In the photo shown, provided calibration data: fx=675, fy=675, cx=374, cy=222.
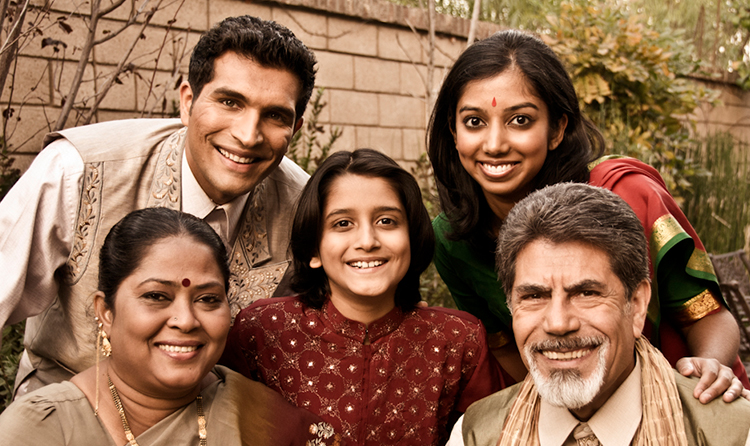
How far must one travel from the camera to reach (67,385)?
6.81ft

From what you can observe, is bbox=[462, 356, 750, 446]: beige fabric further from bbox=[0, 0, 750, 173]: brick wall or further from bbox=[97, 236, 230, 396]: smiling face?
bbox=[0, 0, 750, 173]: brick wall

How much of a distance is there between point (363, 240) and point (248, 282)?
0.70 meters

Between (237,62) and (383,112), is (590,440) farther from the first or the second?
(383,112)

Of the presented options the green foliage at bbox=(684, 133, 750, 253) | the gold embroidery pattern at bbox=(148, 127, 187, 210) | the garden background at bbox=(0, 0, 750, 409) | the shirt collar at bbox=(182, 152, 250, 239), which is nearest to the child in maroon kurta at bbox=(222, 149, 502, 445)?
the shirt collar at bbox=(182, 152, 250, 239)

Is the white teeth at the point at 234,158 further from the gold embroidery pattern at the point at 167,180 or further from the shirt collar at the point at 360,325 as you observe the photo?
the shirt collar at the point at 360,325

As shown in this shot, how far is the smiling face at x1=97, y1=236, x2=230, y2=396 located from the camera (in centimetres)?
204

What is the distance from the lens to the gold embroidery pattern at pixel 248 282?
282 centimetres

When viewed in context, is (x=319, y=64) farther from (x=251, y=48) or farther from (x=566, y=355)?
(x=566, y=355)

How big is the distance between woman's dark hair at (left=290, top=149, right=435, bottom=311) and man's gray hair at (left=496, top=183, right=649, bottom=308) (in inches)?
24.8

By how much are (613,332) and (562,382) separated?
20 centimetres

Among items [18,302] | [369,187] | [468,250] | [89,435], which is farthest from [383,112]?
[89,435]

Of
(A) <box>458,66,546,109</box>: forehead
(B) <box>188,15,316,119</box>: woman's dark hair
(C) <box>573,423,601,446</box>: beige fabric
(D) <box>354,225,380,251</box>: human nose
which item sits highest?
(B) <box>188,15,316,119</box>: woman's dark hair

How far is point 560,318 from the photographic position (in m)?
1.86

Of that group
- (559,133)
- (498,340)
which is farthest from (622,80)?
(498,340)
